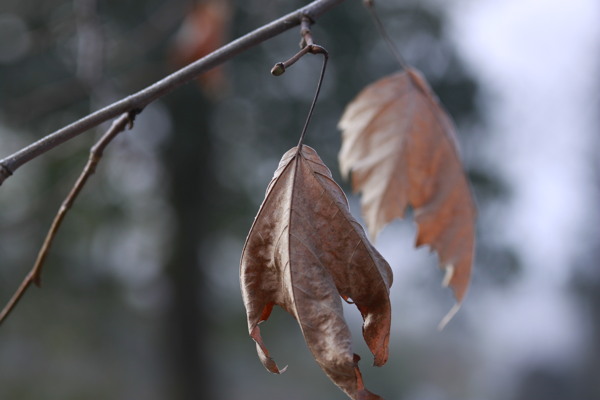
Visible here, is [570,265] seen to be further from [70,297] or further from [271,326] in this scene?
[70,297]

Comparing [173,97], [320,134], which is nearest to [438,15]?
[320,134]

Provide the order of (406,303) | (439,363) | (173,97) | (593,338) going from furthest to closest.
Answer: (439,363) → (593,338) → (406,303) → (173,97)

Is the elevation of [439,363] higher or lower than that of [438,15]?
lower

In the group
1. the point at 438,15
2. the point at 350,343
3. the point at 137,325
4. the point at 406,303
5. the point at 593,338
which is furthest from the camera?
the point at 593,338

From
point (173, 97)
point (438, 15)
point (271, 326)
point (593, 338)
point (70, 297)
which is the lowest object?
point (593, 338)

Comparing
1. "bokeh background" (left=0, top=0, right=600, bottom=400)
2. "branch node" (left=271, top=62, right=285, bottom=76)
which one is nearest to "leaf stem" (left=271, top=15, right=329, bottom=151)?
"branch node" (left=271, top=62, right=285, bottom=76)

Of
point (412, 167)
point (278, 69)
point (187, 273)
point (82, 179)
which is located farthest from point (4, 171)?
point (187, 273)

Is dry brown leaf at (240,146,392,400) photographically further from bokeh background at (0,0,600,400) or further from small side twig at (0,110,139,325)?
bokeh background at (0,0,600,400)
